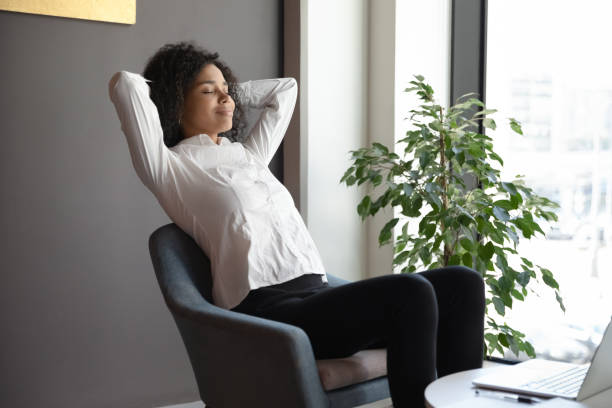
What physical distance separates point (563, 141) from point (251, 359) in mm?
1856

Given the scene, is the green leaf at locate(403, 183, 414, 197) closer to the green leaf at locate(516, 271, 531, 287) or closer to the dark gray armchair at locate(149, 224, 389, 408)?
the green leaf at locate(516, 271, 531, 287)

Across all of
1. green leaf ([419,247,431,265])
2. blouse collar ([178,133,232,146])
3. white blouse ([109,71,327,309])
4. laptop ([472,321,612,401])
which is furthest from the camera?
green leaf ([419,247,431,265])

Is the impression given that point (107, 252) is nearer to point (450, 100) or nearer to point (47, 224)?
point (47, 224)

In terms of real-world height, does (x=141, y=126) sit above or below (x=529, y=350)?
above

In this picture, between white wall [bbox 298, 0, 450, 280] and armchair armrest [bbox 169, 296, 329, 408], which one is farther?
white wall [bbox 298, 0, 450, 280]

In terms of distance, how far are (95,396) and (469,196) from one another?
152cm

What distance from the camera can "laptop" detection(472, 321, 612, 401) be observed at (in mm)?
1206

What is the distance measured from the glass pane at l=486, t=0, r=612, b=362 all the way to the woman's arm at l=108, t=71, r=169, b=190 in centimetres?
167

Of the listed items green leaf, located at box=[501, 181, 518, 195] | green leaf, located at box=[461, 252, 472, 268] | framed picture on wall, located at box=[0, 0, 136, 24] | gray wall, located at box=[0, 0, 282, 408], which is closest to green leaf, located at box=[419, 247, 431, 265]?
green leaf, located at box=[461, 252, 472, 268]

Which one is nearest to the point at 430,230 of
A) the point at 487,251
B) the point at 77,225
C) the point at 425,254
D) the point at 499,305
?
the point at 425,254

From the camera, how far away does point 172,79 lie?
212 cm

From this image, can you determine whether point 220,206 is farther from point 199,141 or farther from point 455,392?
point 455,392

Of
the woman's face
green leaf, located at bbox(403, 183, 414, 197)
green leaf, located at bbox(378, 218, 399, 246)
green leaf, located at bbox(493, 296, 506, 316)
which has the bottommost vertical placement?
green leaf, located at bbox(493, 296, 506, 316)

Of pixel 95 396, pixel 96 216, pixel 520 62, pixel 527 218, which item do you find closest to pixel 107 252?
pixel 96 216
